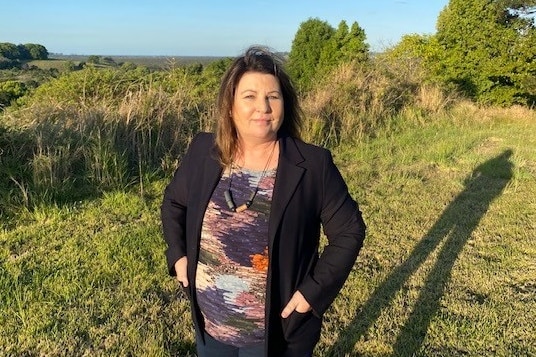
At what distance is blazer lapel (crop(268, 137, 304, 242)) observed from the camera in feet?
5.80

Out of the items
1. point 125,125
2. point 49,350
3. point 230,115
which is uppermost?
point 230,115

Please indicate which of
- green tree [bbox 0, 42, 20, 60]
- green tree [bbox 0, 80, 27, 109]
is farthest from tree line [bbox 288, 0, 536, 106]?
green tree [bbox 0, 42, 20, 60]

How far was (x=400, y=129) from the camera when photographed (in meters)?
11.5

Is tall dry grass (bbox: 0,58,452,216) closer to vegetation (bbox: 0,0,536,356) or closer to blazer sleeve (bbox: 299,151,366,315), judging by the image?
vegetation (bbox: 0,0,536,356)

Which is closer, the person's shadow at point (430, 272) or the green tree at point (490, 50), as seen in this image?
the person's shadow at point (430, 272)

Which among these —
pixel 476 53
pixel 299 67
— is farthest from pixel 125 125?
pixel 299 67

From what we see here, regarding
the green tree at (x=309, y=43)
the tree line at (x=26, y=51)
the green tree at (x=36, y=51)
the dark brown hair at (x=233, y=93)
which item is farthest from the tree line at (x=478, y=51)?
the green tree at (x=36, y=51)

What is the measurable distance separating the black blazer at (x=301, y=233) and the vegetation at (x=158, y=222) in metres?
0.58

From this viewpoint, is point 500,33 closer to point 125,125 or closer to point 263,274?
point 125,125

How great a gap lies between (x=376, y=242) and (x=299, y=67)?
17.5 m

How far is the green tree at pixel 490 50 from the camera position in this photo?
1655cm

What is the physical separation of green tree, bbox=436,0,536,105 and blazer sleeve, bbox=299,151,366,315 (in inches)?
635

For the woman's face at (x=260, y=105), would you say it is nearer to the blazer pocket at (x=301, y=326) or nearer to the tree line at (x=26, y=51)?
the blazer pocket at (x=301, y=326)

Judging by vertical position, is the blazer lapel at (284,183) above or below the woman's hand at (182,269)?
above
